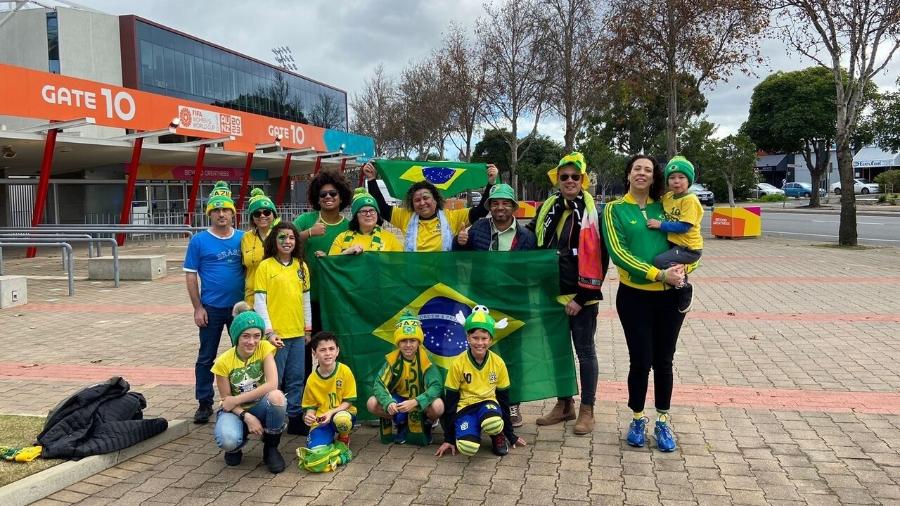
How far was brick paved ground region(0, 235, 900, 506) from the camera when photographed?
152 inches

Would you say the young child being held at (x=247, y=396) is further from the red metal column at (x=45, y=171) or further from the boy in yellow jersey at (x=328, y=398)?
the red metal column at (x=45, y=171)

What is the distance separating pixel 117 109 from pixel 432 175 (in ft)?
59.8

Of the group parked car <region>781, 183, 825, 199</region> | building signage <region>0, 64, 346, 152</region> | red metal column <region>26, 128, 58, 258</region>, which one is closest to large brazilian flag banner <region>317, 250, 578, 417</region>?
building signage <region>0, 64, 346, 152</region>

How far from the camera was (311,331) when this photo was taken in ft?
16.3

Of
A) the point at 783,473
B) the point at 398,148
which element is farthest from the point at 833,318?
the point at 398,148

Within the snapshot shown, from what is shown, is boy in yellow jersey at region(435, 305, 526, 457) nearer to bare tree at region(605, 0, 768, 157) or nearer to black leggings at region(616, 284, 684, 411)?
black leggings at region(616, 284, 684, 411)

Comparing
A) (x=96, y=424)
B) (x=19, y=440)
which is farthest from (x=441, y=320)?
(x=19, y=440)

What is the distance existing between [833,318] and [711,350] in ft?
8.51

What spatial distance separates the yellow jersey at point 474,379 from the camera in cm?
442

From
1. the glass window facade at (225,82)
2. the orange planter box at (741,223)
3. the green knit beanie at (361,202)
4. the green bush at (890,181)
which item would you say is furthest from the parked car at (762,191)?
the green knit beanie at (361,202)

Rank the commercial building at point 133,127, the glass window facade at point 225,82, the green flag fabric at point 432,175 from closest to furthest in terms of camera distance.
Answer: the green flag fabric at point 432,175, the commercial building at point 133,127, the glass window facade at point 225,82

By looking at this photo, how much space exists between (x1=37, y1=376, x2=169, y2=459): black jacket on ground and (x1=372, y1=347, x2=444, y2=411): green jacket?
1.57 m

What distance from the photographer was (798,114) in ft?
161

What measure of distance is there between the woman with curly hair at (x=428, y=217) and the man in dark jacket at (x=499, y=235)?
0.16 metres
